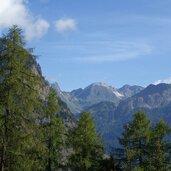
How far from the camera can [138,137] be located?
51.4 m

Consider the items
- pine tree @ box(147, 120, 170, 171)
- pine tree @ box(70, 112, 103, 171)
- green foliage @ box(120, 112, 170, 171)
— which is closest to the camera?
pine tree @ box(147, 120, 170, 171)

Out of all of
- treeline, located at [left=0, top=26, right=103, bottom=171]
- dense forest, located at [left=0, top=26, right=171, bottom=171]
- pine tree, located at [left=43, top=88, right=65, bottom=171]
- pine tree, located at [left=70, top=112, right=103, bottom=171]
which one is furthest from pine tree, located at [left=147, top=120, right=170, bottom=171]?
treeline, located at [left=0, top=26, right=103, bottom=171]

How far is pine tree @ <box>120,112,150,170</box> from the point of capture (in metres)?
51.4

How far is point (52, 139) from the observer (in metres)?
46.2

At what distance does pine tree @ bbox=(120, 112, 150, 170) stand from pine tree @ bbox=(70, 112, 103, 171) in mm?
3575

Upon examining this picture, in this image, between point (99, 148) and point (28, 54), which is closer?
point (28, 54)

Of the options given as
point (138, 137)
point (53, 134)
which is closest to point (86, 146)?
point (53, 134)

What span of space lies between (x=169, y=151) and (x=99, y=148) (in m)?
9.17

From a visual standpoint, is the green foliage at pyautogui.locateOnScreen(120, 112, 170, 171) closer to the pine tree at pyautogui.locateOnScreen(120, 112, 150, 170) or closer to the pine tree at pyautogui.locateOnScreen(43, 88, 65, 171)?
the pine tree at pyautogui.locateOnScreen(120, 112, 150, 170)

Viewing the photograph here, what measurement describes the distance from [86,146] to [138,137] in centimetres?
642

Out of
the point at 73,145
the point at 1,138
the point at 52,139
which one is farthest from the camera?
the point at 73,145

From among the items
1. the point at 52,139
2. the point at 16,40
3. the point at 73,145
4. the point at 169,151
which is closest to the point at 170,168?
the point at 169,151

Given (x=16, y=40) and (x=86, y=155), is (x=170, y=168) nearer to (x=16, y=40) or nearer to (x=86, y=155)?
(x=86, y=155)

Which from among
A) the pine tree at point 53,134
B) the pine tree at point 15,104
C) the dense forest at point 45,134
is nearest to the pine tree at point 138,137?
the dense forest at point 45,134
